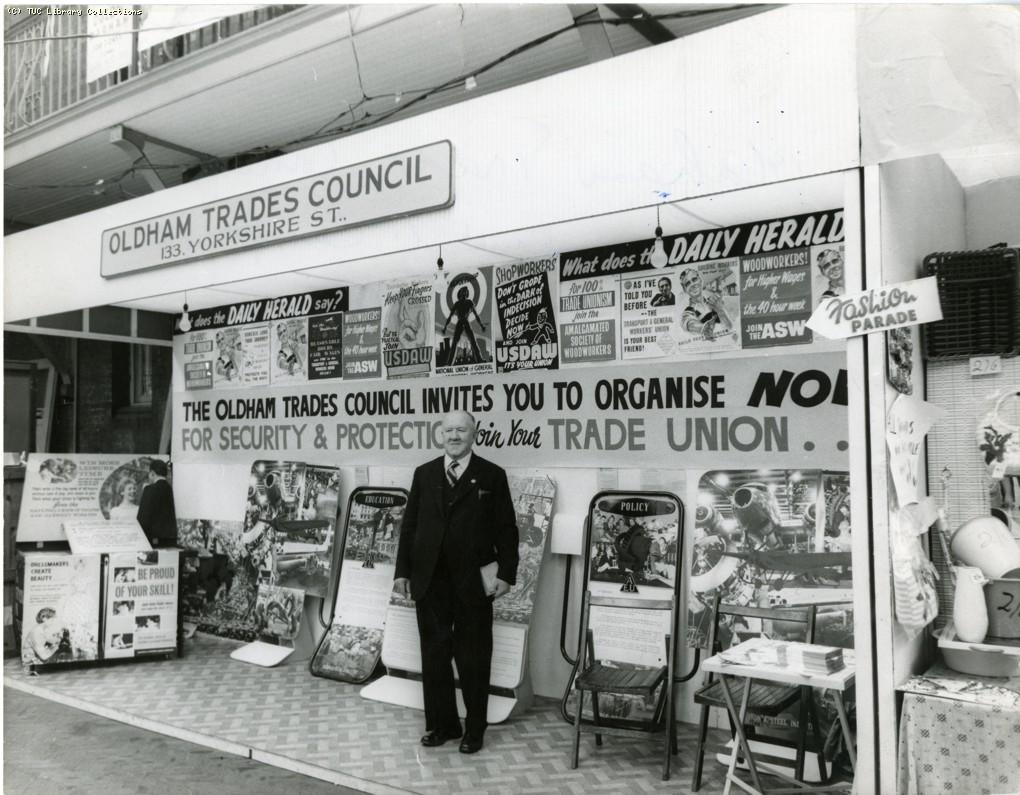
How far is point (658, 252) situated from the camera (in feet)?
15.7

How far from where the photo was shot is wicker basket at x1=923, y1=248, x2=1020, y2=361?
10.4 ft

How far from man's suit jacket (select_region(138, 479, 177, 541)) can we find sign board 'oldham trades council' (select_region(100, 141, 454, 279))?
223cm

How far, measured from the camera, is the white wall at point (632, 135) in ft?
9.90

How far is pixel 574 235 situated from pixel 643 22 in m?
1.43

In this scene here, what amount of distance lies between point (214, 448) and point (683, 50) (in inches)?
227

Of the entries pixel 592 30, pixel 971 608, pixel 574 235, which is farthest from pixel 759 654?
pixel 592 30

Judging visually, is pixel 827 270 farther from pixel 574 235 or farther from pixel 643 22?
pixel 643 22

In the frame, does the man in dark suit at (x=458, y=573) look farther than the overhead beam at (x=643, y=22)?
No

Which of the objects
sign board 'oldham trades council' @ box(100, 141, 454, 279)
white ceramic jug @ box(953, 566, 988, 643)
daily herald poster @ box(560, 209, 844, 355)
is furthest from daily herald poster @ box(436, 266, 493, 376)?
white ceramic jug @ box(953, 566, 988, 643)

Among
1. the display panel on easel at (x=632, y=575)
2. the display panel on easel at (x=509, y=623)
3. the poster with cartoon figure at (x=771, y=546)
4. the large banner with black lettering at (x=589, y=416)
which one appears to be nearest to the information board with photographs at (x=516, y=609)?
the display panel on easel at (x=509, y=623)

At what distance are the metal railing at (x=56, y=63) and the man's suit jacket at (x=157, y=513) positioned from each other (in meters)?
3.39

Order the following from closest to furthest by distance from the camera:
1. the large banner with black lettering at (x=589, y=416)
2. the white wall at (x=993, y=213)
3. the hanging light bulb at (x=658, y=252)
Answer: the white wall at (x=993, y=213) → the hanging light bulb at (x=658, y=252) → the large banner with black lettering at (x=589, y=416)

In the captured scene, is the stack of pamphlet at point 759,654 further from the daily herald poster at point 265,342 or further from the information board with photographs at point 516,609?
the daily herald poster at point 265,342

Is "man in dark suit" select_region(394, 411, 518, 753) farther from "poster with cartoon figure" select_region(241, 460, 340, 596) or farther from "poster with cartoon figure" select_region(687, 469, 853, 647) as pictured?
"poster with cartoon figure" select_region(241, 460, 340, 596)
